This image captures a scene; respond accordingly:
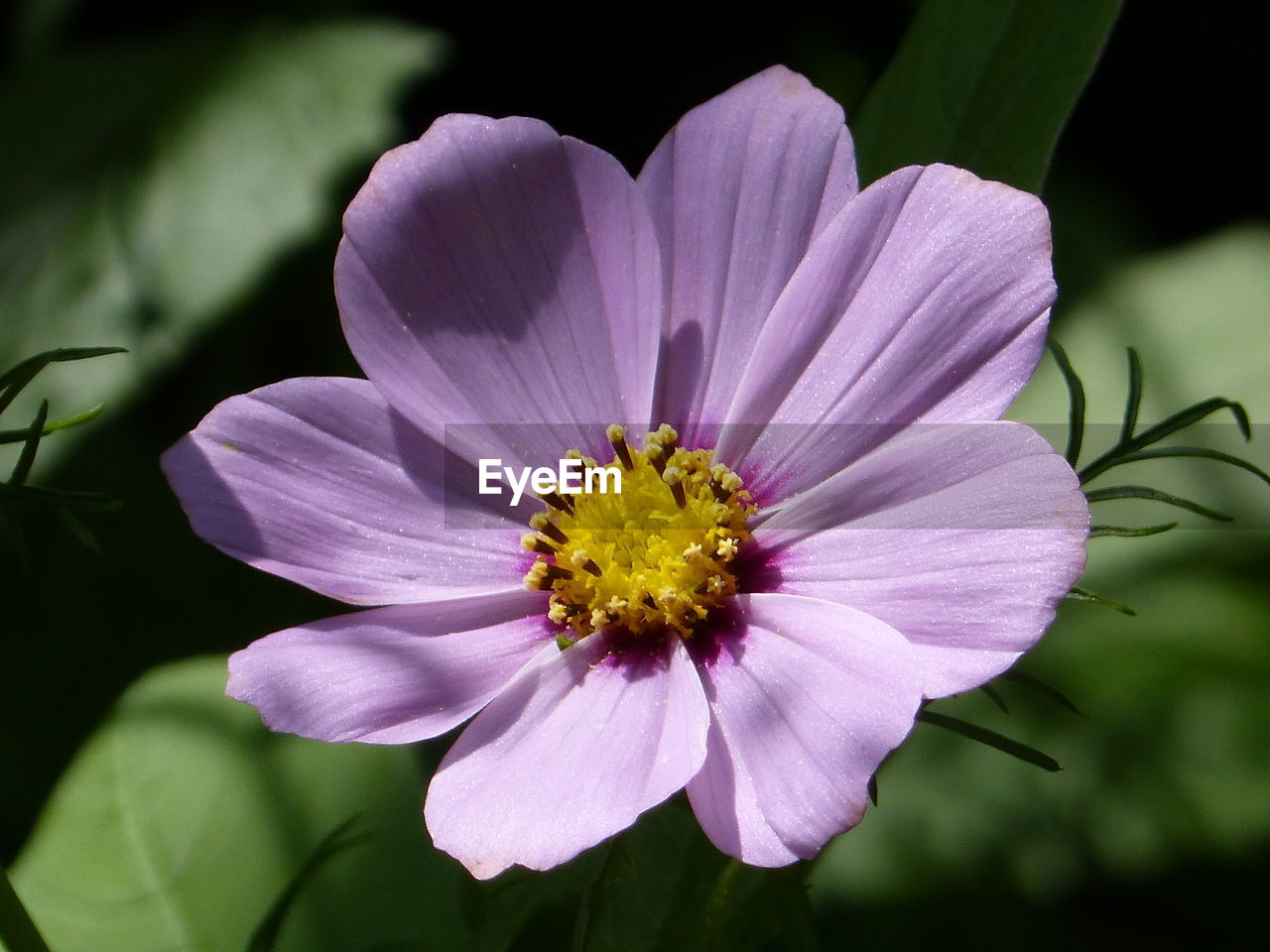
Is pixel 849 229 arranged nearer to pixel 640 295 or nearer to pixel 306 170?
pixel 640 295

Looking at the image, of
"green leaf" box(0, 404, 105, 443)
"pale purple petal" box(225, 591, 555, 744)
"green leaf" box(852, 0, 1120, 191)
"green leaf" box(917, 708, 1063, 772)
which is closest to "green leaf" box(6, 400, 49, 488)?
"green leaf" box(0, 404, 105, 443)

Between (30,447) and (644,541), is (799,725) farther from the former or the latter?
(30,447)

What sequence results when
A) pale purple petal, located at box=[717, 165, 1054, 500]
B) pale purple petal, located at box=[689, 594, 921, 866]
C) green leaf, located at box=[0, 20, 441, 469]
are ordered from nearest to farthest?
pale purple petal, located at box=[689, 594, 921, 866] → pale purple petal, located at box=[717, 165, 1054, 500] → green leaf, located at box=[0, 20, 441, 469]

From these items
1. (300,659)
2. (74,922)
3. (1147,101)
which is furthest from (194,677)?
(1147,101)

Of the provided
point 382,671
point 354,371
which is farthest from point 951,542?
point 354,371

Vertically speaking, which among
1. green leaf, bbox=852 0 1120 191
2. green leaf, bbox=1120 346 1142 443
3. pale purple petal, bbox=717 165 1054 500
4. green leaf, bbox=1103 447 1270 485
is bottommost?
green leaf, bbox=1103 447 1270 485

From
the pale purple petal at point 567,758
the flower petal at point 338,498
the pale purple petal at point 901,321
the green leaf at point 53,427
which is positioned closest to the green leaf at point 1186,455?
the pale purple petal at point 901,321

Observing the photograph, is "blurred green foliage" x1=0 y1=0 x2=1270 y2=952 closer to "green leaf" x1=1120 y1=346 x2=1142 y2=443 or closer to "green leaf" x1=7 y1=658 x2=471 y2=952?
"green leaf" x1=7 y1=658 x2=471 y2=952
